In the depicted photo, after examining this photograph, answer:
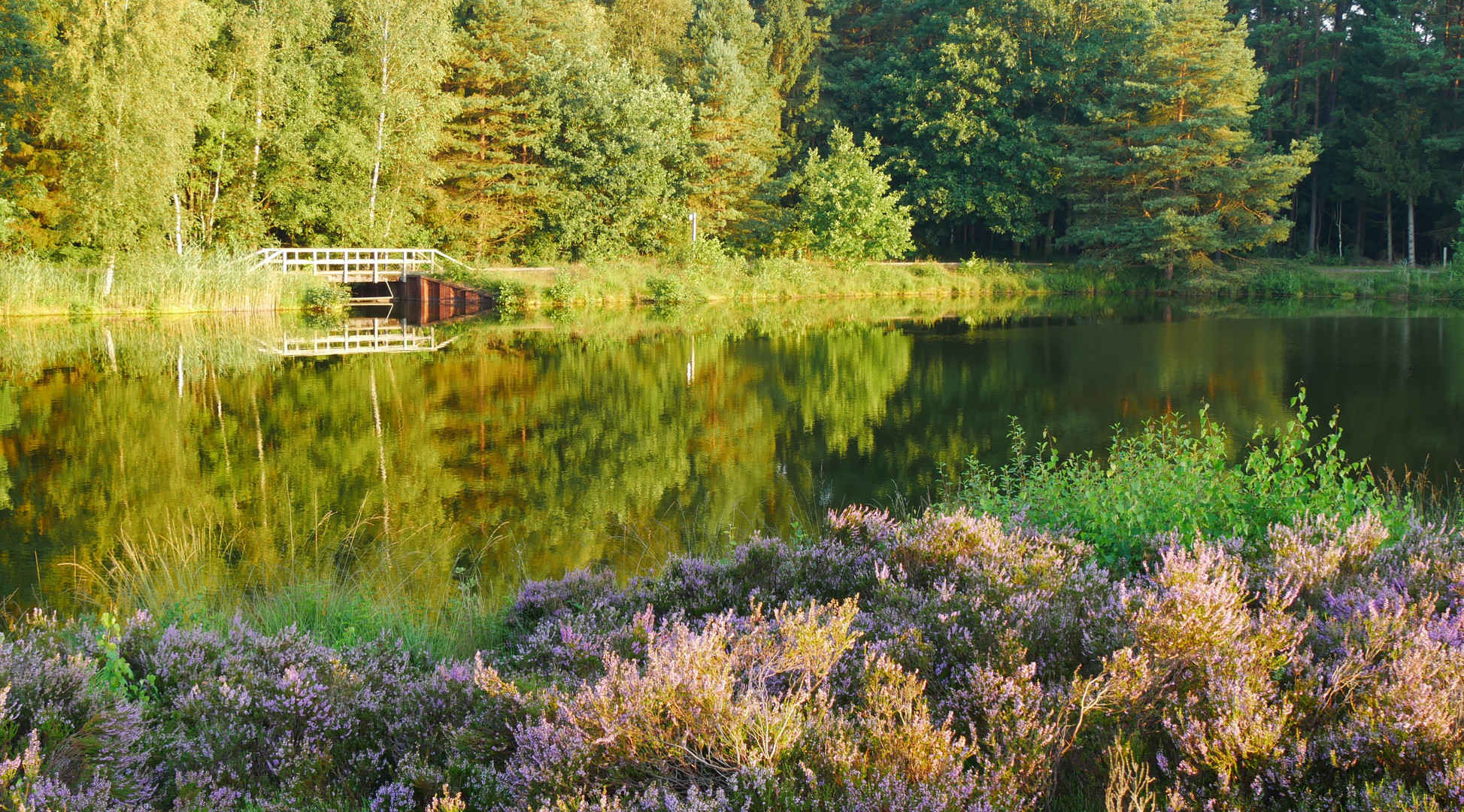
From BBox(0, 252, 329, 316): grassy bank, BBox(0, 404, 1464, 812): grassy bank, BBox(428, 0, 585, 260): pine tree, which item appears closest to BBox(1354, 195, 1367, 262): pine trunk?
BBox(428, 0, 585, 260): pine tree

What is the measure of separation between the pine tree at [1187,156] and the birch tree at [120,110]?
31178 mm

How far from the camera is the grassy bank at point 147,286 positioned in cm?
2561

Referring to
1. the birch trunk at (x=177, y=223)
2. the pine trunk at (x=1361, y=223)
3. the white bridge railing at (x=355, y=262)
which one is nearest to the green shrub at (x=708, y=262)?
the white bridge railing at (x=355, y=262)

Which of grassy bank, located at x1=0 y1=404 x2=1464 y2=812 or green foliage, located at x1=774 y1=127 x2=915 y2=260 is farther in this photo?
green foliage, located at x1=774 y1=127 x2=915 y2=260

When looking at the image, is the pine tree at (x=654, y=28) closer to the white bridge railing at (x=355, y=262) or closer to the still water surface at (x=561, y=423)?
the white bridge railing at (x=355, y=262)

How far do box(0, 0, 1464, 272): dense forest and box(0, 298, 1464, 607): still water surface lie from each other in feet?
24.5

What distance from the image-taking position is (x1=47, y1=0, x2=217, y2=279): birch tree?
2570 cm

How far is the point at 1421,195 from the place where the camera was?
42.7m

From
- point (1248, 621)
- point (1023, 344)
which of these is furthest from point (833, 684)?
point (1023, 344)

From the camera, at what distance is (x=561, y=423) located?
14.0m

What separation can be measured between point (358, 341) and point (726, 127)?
23156 millimetres

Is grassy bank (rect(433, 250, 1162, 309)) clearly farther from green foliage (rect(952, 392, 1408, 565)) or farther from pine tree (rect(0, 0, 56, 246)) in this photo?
green foliage (rect(952, 392, 1408, 565))

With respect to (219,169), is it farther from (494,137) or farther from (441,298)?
(494,137)

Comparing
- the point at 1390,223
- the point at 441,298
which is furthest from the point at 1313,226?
the point at 441,298
